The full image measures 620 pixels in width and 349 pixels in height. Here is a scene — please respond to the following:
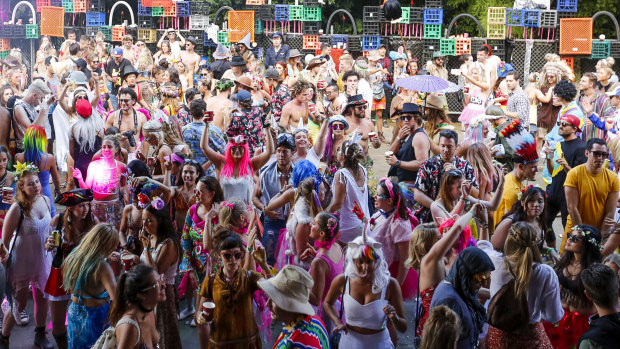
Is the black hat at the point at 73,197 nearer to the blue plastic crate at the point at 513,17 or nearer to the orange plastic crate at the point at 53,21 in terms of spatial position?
the blue plastic crate at the point at 513,17

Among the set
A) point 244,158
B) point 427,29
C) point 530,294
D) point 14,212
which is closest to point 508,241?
point 530,294

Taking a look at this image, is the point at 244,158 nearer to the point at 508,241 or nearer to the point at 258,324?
the point at 258,324

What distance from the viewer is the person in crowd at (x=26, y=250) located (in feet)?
19.8

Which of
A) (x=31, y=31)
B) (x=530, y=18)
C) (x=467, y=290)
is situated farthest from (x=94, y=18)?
(x=467, y=290)

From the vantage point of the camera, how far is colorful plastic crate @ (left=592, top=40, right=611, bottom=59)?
55.6ft

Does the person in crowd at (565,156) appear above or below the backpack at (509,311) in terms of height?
above

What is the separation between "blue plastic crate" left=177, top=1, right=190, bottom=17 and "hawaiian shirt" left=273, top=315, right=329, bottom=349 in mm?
17888

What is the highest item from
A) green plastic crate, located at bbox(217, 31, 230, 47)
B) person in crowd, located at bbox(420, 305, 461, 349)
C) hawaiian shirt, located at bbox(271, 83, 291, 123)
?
green plastic crate, located at bbox(217, 31, 230, 47)

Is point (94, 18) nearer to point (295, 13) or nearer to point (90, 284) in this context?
point (295, 13)

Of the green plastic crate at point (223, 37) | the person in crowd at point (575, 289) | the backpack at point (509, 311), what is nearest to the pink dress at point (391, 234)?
the person in crowd at point (575, 289)

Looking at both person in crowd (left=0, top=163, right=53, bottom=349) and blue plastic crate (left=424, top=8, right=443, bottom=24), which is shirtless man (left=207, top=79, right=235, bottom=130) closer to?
person in crowd (left=0, top=163, right=53, bottom=349)

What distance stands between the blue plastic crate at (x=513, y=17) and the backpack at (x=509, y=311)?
14.0m

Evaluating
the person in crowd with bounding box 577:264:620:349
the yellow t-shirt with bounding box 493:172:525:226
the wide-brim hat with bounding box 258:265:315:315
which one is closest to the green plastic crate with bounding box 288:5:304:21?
the yellow t-shirt with bounding box 493:172:525:226

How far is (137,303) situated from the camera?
4277 mm
